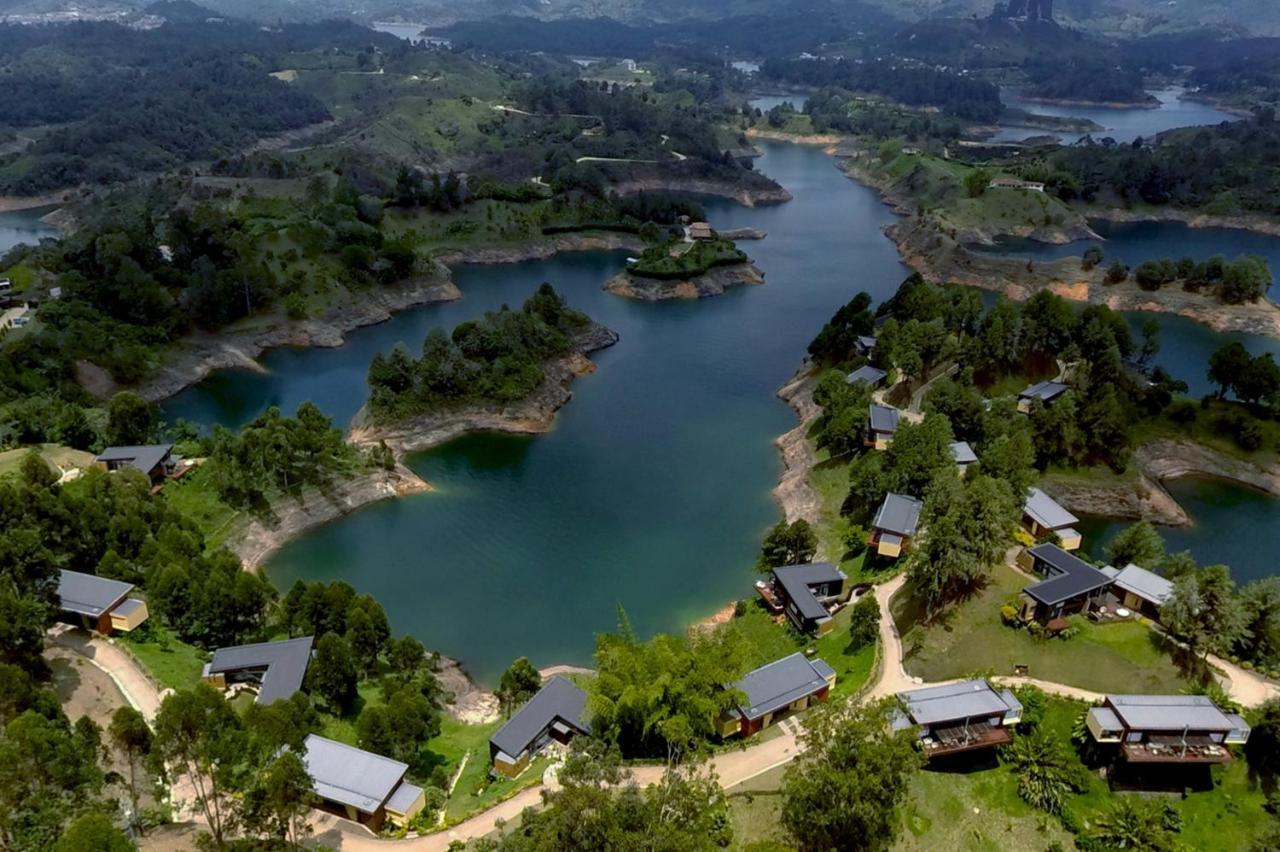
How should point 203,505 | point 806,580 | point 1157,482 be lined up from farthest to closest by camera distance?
1. point 1157,482
2. point 203,505
3. point 806,580

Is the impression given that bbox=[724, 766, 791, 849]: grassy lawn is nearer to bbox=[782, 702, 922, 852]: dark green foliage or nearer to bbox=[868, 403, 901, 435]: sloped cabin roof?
bbox=[782, 702, 922, 852]: dark green foliage

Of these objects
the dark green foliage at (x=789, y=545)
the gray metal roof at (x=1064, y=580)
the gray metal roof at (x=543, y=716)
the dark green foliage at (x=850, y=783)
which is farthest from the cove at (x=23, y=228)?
the gray metal roof at (x=1064, y=580)

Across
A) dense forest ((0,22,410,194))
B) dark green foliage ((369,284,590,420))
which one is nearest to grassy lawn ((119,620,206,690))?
dark green foliage ((369,284,590,420))

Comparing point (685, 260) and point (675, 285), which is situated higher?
point (685, 260)

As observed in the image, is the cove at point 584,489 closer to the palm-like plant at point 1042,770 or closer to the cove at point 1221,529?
the palm-like plant at point 1042,770

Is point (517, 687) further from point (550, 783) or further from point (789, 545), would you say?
point (789, 545)

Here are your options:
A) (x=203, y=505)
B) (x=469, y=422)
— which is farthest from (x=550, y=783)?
(x=469, y=422)
